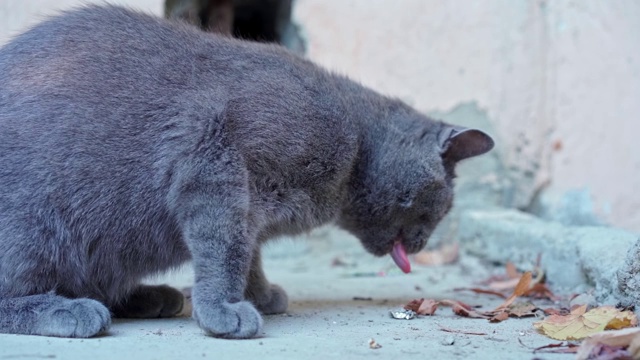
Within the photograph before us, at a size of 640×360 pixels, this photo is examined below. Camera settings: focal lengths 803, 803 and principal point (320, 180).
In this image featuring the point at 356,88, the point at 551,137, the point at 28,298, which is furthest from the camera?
the point at 551,137

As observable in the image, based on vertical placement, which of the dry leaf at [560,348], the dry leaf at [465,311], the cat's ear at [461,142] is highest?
the cat's ear at [461,142]

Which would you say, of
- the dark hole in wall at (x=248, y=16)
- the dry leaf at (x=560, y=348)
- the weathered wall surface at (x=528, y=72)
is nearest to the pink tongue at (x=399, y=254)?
the dry leaf at (x=560, y=348)

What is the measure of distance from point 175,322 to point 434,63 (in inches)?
94.3

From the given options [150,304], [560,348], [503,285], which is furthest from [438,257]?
[560,348]

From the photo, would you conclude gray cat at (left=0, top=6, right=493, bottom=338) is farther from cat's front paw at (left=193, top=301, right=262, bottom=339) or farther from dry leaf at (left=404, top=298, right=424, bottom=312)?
dry leaf at (left=404, top=298, right=424, bottom=312)

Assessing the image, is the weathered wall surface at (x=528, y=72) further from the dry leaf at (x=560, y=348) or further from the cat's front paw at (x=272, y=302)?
the dry leaf at (x=560, y=348)

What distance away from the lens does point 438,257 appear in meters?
4.18

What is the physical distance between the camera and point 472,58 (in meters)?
4.35

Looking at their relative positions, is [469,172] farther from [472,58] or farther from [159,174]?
[159,174]

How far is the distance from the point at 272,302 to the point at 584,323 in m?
1.05

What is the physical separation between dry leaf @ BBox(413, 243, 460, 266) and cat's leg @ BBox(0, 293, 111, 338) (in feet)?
7.32

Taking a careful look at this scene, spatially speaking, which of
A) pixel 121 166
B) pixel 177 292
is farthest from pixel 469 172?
pixel 121 166

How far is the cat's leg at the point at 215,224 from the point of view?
2246mm

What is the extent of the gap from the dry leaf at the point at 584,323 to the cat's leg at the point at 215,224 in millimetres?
820
